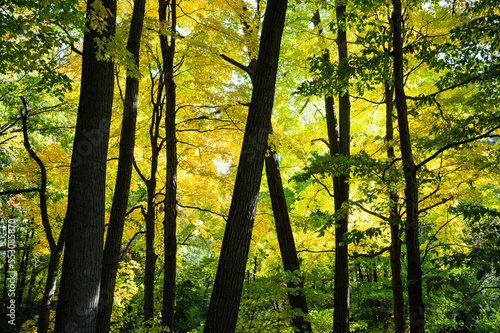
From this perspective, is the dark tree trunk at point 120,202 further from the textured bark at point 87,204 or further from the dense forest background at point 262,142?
the textured bark at point 87,204

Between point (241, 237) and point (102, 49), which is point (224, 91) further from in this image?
point (241, 237)

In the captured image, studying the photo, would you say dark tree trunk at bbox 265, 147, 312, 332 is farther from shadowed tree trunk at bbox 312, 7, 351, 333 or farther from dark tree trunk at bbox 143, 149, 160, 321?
dark tree trunk at bbox 143, 149, 160, 321

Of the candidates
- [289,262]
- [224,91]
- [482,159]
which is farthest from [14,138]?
[482,159]

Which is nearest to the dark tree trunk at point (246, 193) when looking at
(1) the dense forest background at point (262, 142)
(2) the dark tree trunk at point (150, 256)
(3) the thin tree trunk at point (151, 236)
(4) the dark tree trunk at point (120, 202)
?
(1) the dense forest background at point (262, 142)

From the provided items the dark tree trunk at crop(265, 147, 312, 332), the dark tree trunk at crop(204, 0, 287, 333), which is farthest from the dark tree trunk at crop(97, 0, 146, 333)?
the dark tree trunk at crop(265, 147, 312, 332)

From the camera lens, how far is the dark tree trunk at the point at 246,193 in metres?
3.18

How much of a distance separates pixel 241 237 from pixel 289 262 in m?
3.71

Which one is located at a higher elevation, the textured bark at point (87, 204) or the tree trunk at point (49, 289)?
the textured bark at point (87, 204)

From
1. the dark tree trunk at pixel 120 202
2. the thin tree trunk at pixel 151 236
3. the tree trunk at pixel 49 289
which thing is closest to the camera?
the dark tree trunk at pixel 120 202

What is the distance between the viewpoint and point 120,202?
5133mm

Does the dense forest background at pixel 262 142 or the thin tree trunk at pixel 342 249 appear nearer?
the dense forest background at pixel 262 142

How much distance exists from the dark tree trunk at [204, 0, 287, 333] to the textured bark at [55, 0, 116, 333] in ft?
4.24

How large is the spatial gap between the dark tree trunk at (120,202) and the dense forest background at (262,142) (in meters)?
0.03

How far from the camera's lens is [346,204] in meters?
5.52
